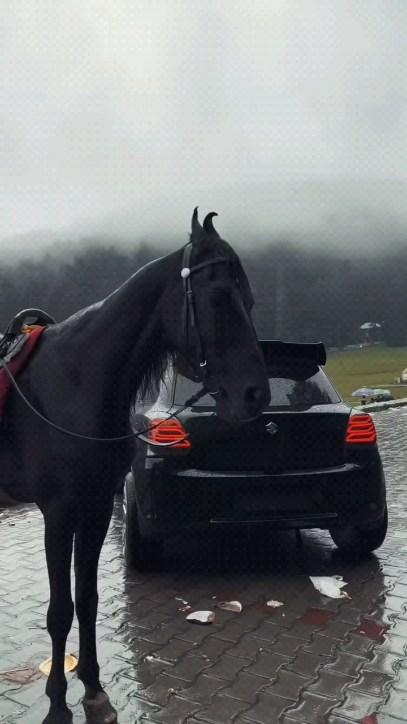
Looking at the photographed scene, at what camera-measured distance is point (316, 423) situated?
4309 mm

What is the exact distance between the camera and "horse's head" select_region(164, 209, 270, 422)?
2.20m

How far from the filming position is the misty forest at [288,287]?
101 metres

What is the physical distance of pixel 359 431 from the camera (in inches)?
175

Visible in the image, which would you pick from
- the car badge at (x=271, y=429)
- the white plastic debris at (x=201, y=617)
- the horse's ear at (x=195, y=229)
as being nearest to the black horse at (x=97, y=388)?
the horse's ear at (x=195, y=229)

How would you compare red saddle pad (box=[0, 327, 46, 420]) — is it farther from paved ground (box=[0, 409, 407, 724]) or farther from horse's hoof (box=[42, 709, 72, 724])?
paved ground (box=[0, 409, 407, 724])

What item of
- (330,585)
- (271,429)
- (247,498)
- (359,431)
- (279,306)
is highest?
(271,429)

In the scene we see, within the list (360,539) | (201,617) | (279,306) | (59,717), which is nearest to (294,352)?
(360,539)

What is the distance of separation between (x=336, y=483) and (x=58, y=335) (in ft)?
8.01

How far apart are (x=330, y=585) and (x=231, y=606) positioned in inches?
31.7

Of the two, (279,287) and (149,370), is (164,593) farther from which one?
(279,287)

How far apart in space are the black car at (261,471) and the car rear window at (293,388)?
0.08 feet

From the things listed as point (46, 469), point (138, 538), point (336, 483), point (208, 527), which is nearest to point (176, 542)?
point (138, 538)

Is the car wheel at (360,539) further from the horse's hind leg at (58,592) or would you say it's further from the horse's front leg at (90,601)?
the horse's hind leg at (58,592)

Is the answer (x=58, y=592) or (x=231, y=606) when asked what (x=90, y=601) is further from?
(x=231, y=606)
